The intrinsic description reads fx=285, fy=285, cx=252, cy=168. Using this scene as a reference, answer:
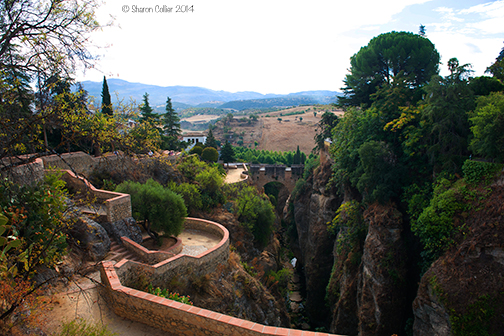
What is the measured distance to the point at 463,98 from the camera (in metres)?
13.0

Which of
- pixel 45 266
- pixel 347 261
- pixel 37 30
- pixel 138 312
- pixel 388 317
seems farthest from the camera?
pixel 347 261

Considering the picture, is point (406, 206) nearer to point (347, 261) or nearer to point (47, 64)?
point (347, 261)

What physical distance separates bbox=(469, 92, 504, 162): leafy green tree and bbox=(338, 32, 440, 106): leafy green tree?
1118 centimetres

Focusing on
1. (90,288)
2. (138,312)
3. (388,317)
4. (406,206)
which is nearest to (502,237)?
(406,206)

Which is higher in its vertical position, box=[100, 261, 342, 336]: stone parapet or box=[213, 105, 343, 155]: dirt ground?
box=[100, 261, 342, 336]: stone parapet

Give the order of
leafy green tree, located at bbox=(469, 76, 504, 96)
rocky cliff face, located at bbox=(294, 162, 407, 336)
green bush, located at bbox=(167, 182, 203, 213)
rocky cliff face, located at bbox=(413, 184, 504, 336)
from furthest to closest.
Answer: green bush, located at bbox=(167, 182, 203, 213)
leafy green tree, located at bbox=(469, 76, 504, 96)
rocky cliff face, located at bbox=(294, 162, 407, 336)
rocky cliff face, located at bbox=(413, 184, 504, 336)

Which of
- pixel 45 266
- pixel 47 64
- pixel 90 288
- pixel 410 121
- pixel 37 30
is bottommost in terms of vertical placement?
pixel 90 288

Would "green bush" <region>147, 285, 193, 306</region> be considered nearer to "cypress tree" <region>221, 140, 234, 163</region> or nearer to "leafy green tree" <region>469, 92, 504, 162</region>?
"leafy green tree" <region>469, 92, 504, 162</region>

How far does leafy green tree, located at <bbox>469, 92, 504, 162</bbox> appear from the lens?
407 inches

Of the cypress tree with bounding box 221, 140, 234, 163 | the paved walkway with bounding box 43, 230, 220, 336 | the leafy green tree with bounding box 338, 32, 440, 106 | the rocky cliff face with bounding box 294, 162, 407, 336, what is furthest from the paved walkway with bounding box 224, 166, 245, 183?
the paved walkway with bounding box 43, 230, 220, 336

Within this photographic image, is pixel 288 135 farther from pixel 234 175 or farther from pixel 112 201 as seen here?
pixel 112 201

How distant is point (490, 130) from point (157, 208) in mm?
14424

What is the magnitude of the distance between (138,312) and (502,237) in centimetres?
1153

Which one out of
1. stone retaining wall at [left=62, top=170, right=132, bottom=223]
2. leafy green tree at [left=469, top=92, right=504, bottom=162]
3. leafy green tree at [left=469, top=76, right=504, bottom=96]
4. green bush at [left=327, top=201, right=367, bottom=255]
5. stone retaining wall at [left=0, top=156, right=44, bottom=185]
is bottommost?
green bush at [left=327, top=201, right=367, bottom=255]
